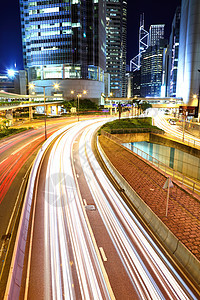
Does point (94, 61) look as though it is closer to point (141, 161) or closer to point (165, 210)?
point (141, 161)

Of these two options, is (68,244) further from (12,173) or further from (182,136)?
(182,136)

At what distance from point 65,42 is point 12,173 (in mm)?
108134

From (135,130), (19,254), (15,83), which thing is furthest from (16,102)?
(15,83)

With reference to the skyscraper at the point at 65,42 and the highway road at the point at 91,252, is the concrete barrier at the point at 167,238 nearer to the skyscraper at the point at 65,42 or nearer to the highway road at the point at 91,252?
the highway road at the point at 91,252

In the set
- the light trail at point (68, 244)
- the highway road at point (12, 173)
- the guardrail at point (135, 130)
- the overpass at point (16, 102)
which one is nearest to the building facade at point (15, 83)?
the overpass at point (16, 102)

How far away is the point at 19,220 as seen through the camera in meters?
14.9

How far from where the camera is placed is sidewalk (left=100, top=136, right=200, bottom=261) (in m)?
12.5

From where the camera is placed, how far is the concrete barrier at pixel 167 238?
10.3m

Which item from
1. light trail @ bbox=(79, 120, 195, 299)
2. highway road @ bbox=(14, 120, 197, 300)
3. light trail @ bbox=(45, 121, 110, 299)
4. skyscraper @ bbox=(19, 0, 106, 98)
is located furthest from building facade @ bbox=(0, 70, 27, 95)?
light trail @ bbox=(79, 120, 195, 299)

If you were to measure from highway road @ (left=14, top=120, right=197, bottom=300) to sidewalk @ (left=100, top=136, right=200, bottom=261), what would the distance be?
5.17ft

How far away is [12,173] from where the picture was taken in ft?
77.8

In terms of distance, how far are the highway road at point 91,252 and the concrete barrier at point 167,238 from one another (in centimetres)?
62

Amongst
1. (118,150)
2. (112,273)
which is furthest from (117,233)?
(118,150)

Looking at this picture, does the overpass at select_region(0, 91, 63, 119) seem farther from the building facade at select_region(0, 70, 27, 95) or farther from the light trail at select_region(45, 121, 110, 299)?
the building facade at select_region(0, 70, 27, 95)
